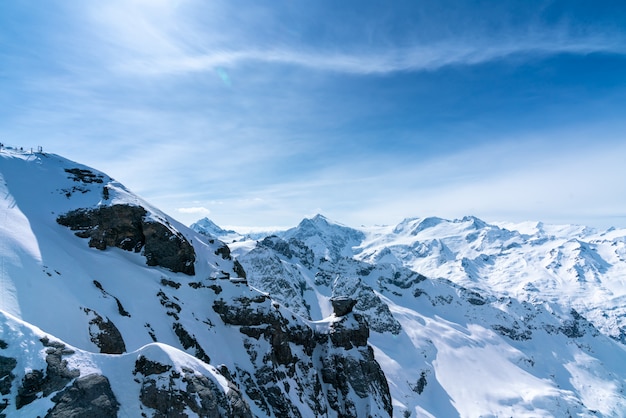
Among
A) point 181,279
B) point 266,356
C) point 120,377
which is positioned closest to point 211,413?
point 120,377

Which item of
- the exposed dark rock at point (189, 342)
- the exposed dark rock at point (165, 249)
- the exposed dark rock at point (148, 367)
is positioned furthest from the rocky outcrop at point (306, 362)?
the exposed dark rock at point (148, 367)

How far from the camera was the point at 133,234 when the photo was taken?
60719 mm

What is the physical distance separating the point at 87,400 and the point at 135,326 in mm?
22836

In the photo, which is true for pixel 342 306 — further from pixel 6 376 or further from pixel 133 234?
pixel 6 376

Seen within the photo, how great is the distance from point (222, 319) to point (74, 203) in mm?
30573

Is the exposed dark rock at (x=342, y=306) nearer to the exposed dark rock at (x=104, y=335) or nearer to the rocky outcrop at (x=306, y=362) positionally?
the rocky outcrop at (x=306, y=362)

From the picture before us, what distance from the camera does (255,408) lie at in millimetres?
50531

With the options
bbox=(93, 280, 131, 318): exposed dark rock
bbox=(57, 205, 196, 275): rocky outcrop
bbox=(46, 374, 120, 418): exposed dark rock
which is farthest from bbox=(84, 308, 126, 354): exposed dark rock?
bbox=(57, 205, 196, 275): rocky outcrop

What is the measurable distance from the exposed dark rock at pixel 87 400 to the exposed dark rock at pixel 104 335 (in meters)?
13.9

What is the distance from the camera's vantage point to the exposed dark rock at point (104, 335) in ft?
120

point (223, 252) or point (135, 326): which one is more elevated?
point (223, 252)

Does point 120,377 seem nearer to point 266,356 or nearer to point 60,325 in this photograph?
point 60,325

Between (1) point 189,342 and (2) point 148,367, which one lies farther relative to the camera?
(1) point 189,342

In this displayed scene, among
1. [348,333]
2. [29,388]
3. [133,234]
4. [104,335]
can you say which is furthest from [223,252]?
[29,388]
